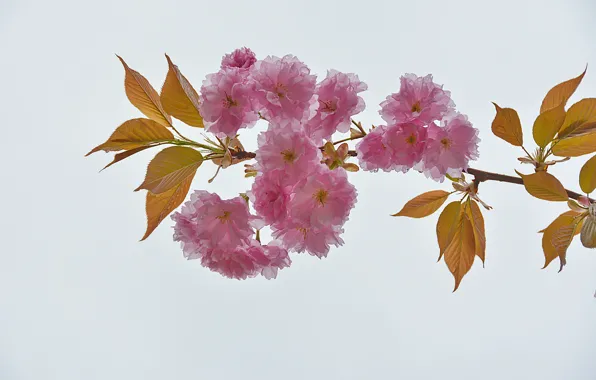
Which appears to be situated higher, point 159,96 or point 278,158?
point 159,96

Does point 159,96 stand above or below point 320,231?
above

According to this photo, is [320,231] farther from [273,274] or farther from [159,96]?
[159,96]

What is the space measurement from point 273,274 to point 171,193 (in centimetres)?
14

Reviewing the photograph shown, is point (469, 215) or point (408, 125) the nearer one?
point (408, 125)

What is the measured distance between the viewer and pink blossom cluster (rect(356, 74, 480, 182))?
50 centimetres

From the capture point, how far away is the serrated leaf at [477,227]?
595 mm

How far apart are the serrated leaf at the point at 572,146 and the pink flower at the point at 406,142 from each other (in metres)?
0.18

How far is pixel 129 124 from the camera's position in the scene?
21.0 inches

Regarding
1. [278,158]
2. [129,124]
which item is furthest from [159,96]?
[278,158]

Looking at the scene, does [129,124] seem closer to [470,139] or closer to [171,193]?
[171,193]

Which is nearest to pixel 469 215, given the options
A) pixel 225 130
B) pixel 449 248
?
pixel 449 248

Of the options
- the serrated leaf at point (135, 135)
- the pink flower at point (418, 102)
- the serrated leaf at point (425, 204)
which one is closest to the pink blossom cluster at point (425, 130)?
the pink flower at point (418, 102)

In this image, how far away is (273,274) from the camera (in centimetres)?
57

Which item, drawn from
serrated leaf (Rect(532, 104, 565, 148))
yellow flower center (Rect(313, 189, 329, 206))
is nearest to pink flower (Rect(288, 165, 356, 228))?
yellow flower center (Rect(313, 189, 329, 206))
